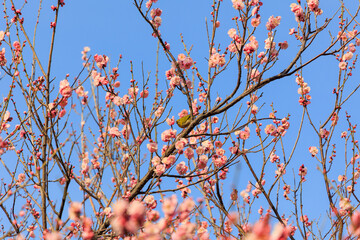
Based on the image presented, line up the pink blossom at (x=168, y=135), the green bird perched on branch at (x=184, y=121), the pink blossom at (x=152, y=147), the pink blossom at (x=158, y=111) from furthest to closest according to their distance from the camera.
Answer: the pink blossom at (x=158, y=111), the pink blossom at (x=168, y=135), the pink blossom at (x=152, y=147), the green bird perched on branch at (x=184, y=121)

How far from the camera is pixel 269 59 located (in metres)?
3.49

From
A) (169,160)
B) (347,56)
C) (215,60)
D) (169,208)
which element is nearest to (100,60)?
(215,60)

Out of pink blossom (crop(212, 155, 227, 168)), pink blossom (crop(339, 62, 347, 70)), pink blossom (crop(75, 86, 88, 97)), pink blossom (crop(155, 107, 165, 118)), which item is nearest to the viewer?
pink blossom (crop(212, 155, 227, 168))

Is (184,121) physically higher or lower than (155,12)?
lower

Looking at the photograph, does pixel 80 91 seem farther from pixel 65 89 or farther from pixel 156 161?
pixel 156 161

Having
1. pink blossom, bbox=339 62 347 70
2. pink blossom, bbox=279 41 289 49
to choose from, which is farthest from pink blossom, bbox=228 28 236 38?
pink blossom, bbox=339 62 347 70

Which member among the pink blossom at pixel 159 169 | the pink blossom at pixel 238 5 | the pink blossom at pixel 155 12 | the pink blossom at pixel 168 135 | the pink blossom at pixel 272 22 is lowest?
the pink blossom at pixel 159 169

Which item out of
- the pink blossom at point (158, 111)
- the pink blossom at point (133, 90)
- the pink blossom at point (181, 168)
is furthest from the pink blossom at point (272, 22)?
the pink blossom at point (181, 168)

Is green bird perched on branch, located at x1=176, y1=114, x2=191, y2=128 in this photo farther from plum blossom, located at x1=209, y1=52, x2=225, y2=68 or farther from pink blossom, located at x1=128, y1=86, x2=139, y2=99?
plum blossom, located at x1=209, y1=52, x2=225, y2=68

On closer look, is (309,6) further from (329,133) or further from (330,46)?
(329,133)

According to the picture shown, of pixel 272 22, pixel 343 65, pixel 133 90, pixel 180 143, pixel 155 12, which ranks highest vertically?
pixel 155 12

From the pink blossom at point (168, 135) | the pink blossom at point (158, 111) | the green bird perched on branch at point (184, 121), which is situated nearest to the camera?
the green bird perched on branch at point (184, 121)

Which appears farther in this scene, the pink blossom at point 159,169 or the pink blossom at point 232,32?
the pink blossom at point 232,32

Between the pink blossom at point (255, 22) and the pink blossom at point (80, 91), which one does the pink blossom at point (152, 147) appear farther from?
the pink blossom at point (255, 22)
